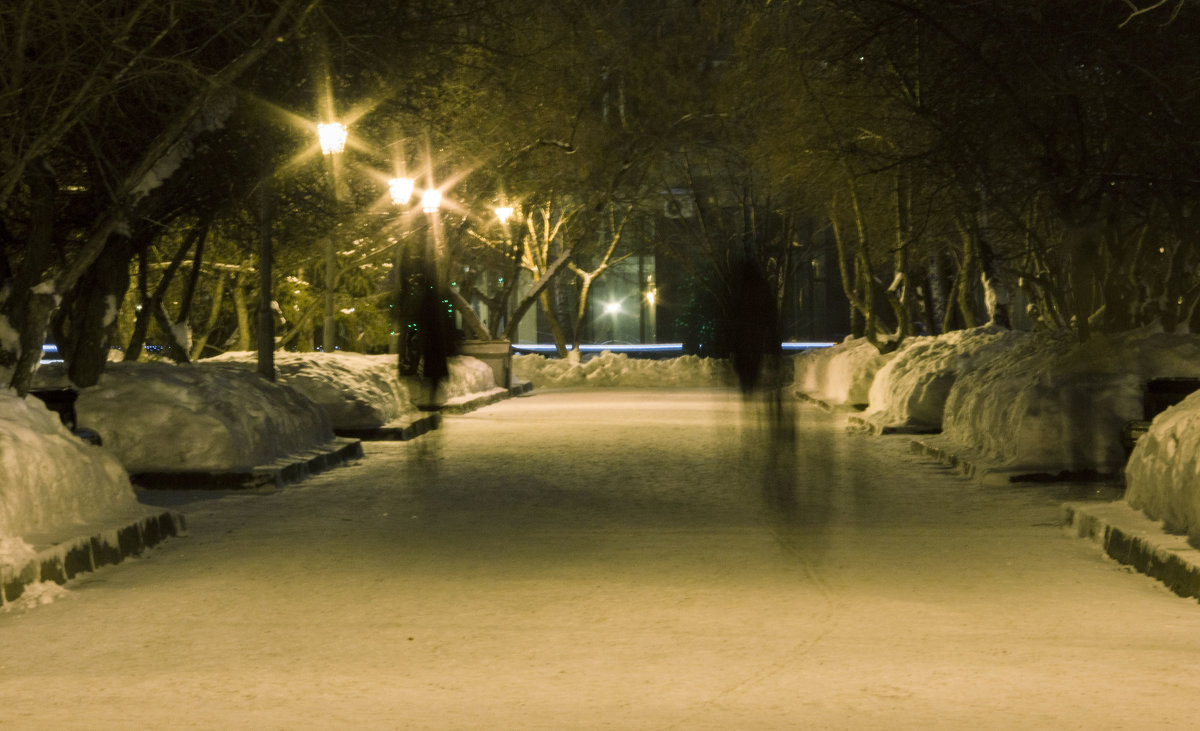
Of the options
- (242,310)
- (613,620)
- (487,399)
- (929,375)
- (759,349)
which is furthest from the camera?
(242,310)

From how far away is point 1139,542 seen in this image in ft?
32.9

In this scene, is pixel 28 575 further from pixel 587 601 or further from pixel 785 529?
pixel 785 529

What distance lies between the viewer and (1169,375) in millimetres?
15445

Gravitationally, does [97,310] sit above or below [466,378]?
above

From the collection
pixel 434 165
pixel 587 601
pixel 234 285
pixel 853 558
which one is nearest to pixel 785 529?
pixel 853 558

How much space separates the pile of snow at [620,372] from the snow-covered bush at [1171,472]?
103 ft

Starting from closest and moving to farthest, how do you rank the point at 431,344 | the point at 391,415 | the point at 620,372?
1. the point at 391,415
2. the point at 431,344
3. the point at 620,372

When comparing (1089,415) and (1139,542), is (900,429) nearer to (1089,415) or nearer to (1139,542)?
(1089,415)

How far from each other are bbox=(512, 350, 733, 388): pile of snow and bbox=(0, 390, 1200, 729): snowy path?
92.8 ft

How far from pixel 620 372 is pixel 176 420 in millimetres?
28706

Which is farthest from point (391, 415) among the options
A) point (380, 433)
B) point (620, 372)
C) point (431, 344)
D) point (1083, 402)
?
point (620, 372)

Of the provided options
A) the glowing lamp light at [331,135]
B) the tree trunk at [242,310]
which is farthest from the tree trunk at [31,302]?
the tree trunk at [242,310]

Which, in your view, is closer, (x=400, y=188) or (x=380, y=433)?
(x=380, y=433)

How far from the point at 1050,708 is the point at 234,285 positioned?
31.6m
